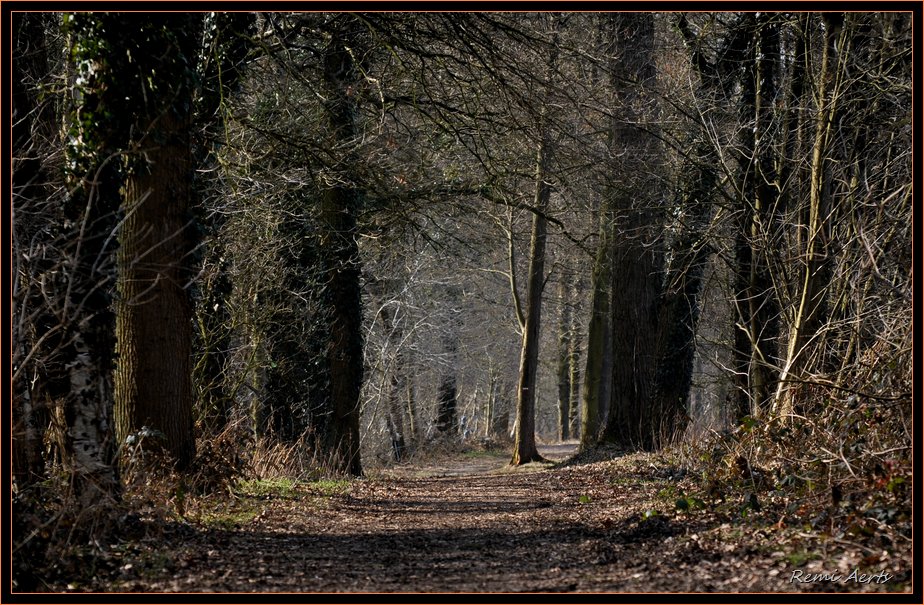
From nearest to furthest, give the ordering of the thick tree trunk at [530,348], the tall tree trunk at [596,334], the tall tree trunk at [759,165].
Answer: the tall tree trunk at [759,165]
the thick tree trunk at [530,348]
the tall tree trunk at [596,334]

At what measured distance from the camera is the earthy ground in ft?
17.3

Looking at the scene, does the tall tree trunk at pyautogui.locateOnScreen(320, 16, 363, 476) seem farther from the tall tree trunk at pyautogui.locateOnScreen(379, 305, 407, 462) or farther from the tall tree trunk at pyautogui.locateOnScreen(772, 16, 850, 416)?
the tall tree trunk at pyautogui.locateOnScreen(379, 305, 407, 462)

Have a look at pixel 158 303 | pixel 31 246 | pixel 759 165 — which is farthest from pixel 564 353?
pixel 31 246

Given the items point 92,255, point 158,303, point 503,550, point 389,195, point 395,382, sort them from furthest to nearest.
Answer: point 395,382 → point 389,195 → point 158,303 → point 503,550 → point 92,255

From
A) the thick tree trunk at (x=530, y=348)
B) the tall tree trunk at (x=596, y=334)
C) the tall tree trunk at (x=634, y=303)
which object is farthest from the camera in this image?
the tall tree trunk at (x=596, y=334)

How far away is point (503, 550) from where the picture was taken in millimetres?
7082

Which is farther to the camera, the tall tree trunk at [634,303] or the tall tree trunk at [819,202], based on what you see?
the tall tree trunk at [634,303]

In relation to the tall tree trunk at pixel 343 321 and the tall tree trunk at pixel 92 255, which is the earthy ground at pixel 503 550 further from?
the tall tree trunk at pixel 343 321

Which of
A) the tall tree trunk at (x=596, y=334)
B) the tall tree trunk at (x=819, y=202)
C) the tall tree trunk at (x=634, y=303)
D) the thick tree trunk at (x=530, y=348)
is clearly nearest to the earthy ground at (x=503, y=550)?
the tall tree trunk at (x=819, y=202)

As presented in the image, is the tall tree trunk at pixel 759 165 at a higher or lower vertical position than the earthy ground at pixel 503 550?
higher

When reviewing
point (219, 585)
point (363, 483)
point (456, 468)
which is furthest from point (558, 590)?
point (456, 468)

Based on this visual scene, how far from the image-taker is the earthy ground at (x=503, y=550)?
208 inches

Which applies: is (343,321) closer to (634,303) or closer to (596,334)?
(634,303)

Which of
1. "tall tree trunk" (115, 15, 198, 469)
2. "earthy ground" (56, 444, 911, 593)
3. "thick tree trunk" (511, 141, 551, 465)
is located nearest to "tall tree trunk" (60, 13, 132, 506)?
"tall tree trunk" (115, 15, 198, 469)
